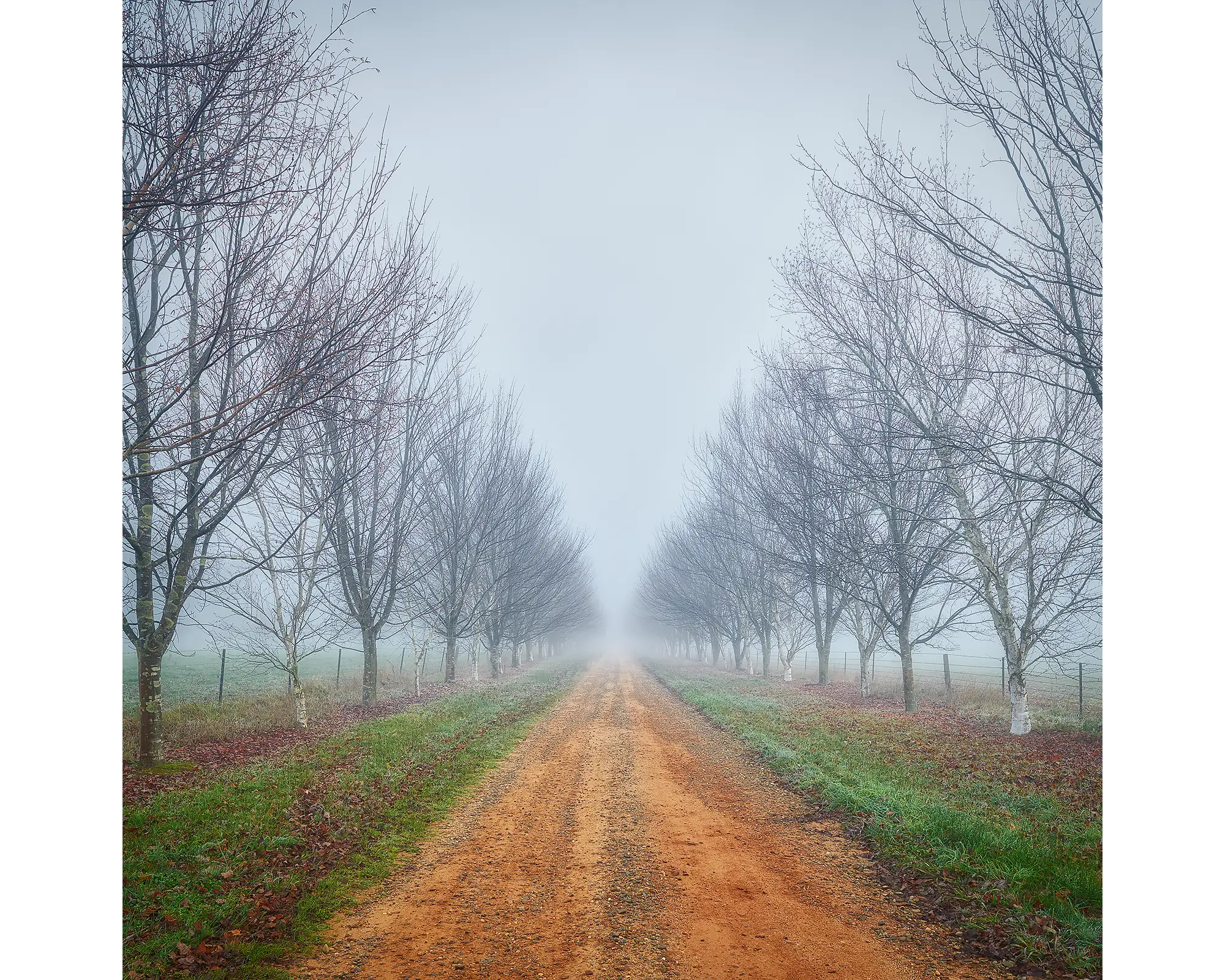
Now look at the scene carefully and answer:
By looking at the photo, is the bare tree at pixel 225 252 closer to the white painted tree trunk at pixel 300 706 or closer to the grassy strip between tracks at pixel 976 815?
the white painted tree trunk at pixel 300 706

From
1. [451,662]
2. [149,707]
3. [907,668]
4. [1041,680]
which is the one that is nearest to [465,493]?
[451,662]

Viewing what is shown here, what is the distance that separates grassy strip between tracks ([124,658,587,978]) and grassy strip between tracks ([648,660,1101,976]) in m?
4.39

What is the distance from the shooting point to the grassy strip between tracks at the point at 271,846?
11.7 feet

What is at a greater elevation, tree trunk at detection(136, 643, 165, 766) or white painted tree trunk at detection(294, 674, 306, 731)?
tree trunk at detection(136, 643, 165, 766)

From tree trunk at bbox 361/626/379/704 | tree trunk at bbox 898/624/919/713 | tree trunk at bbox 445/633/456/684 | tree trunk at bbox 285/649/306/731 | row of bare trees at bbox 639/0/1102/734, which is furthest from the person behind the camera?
tree trunk at bbox 445/633/456/684

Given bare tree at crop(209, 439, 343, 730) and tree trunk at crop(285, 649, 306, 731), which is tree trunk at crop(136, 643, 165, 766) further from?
tree trunk at crop(285, 649, 306, 731)

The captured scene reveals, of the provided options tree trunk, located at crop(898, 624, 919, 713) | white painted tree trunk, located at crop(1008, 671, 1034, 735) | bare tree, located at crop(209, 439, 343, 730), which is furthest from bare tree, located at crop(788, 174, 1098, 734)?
bare tree, located at crop(209, 439, 343, 730)

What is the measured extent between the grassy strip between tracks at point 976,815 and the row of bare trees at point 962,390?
10.9 feet

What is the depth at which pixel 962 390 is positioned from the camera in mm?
12344

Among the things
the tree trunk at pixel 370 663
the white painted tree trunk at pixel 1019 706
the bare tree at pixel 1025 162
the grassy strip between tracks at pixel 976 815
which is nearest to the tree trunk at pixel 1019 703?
the white painted tree trunk at pixel 1019 706

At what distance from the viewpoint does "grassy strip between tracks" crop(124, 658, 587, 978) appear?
356cm
